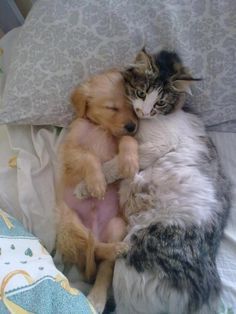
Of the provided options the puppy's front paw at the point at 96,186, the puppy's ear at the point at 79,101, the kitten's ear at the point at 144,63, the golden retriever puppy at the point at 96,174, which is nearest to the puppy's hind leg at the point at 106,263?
the golden retriever puppy at the point at 96,174

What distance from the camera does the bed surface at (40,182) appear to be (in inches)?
51.4

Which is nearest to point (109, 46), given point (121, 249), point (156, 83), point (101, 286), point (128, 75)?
point (128, 75)

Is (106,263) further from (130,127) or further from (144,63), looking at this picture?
(144,63)

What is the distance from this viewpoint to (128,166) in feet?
4.41

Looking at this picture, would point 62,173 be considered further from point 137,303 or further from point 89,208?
point 137,303

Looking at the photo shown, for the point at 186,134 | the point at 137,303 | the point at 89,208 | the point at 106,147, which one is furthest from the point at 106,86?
the point at 137,303

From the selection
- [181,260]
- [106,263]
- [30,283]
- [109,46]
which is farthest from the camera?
[109,46]

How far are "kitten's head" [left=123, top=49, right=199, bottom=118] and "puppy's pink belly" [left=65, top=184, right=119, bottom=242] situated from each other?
1.06 ft

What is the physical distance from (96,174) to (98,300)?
0.41m

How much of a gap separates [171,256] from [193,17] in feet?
2.97

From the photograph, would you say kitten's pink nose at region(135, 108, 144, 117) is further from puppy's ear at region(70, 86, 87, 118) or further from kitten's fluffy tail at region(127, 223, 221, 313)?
kitten's fluffy tail at region(127, 223, 221, 313)

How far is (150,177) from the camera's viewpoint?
1.37 metres

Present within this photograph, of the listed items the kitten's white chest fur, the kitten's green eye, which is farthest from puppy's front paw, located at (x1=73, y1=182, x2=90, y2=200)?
the kitten's green eye

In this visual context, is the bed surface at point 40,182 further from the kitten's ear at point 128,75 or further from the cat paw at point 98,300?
the kitten's ear at point 128,75
